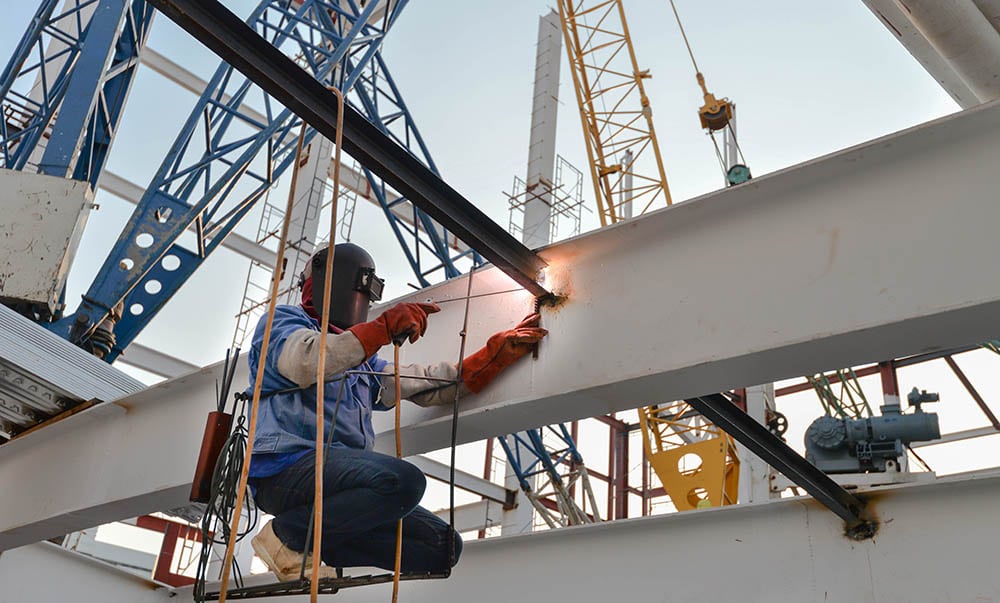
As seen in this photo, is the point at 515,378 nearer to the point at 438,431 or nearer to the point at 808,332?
the point at 438,431

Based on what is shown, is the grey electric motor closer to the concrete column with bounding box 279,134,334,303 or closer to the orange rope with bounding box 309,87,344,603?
the orange rope with bounding box 309,87,344,603

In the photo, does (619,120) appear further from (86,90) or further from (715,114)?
(86,90)

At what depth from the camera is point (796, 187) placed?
4.63 m

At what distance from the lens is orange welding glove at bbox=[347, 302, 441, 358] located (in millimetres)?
4449

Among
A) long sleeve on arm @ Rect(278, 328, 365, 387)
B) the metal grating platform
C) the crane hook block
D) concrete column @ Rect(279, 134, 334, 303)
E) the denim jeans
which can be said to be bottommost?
the metal grating platform

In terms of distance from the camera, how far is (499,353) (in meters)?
5.23

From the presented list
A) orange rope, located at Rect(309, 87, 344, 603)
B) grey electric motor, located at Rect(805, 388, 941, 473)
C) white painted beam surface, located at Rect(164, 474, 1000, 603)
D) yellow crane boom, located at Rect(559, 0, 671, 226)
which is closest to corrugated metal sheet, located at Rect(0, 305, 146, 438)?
white painted beam surface, located at Rect(164, 474, 1000, 603)

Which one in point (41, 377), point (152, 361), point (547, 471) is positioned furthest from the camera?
point (152, 361)

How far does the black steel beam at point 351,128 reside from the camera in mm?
3918

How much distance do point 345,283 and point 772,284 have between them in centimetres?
218

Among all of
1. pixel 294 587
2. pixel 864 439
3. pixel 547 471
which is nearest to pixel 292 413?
pixel 294 587

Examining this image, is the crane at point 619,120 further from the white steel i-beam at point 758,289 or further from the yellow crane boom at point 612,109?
the white steel i-beam at point 758,289

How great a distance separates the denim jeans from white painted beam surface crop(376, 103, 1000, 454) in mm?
760

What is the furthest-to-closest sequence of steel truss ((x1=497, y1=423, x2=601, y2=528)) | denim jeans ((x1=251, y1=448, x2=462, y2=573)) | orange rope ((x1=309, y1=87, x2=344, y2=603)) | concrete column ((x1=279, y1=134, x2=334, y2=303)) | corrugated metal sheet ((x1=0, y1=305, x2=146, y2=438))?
concrete column ((x1=279, y1=134, x2=334, y2=303)) → steel truss ((x1=497, y1=423, x2=601, y2=528)) → corrugated metal sheet ((x1=0, y1=305, x2=146, y2=438)) → denim jeans ((x1=251, y1=448, x2=462, y2=573)) → orange rope ((x1=309, y1=87, x2=344, y2=603))
